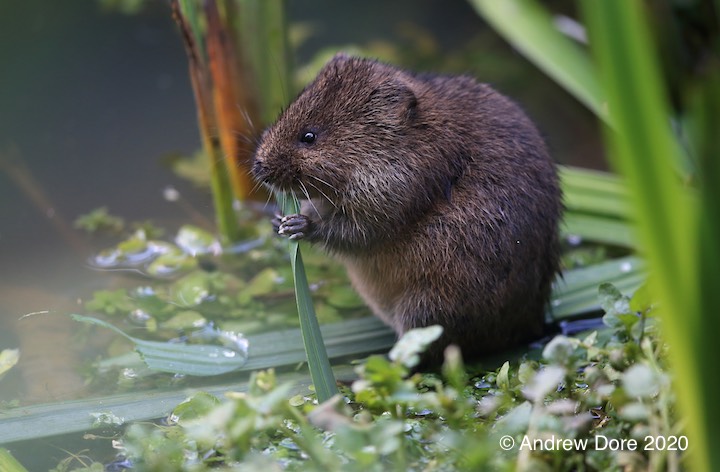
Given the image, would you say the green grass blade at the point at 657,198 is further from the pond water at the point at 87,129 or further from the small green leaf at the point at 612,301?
the pond water at the point at 87,129

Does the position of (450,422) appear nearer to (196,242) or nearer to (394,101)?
(394,101)

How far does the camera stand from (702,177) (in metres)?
1.63

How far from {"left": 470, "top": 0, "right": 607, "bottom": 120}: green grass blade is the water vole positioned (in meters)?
1.60

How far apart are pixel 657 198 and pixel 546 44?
3699 millimetres

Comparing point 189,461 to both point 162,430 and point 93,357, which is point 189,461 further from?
point 93,357

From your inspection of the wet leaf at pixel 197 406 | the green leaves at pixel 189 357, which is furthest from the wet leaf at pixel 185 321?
the wet leaf at pixel 197 406

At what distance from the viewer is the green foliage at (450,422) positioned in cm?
206

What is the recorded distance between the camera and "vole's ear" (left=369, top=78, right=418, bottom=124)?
135 inches

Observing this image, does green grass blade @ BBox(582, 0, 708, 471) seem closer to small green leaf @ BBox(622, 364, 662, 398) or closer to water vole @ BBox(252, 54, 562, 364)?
small green leaf @ BBox(622, 364, 662, 398)

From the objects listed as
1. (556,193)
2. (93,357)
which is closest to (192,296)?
(93,357)

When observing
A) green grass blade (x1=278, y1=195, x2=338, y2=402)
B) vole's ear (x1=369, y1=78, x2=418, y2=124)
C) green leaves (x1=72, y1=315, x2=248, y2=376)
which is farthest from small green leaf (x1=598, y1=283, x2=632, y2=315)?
green leaves (x1=72, y1=315, x2=248, y2=376)

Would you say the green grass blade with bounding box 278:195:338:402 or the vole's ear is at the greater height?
the vole's ear

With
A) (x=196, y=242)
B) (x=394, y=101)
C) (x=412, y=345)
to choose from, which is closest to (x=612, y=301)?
(x=412, y=345)

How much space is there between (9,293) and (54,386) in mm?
872
